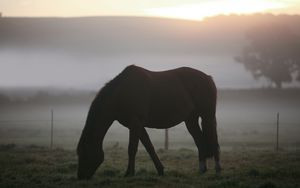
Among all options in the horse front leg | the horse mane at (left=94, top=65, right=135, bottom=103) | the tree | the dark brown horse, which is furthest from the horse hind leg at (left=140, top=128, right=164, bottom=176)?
the tree

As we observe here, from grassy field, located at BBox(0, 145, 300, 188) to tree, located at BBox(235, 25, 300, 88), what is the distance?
50.0 m

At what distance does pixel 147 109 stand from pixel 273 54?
56832 millimetres

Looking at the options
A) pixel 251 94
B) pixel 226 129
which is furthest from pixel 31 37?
pixel 226 129

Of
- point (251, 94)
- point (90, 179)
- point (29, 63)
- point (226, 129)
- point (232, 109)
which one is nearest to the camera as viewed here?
point (90, 179)

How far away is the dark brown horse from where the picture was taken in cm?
959

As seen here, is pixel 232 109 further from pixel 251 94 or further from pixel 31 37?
pixel 31 37

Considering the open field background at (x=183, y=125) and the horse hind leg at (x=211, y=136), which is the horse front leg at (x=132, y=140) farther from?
the open field background at (x=183, y=125)

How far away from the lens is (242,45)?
233ft

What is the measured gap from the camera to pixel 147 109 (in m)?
9.90

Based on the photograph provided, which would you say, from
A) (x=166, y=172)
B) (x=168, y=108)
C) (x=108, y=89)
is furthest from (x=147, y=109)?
(x=166, y=172)

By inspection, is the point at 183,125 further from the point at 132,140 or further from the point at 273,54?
the point at 273,54

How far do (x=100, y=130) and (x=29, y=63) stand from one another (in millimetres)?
60246

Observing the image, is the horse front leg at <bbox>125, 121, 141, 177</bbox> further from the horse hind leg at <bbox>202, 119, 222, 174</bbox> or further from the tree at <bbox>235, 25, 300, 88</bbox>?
the tree at <bbox>235, 25, 300, 88</bbox>

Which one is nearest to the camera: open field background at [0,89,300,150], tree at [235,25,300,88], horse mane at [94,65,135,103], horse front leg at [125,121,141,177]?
horse front leg at [125,121,141,177]
